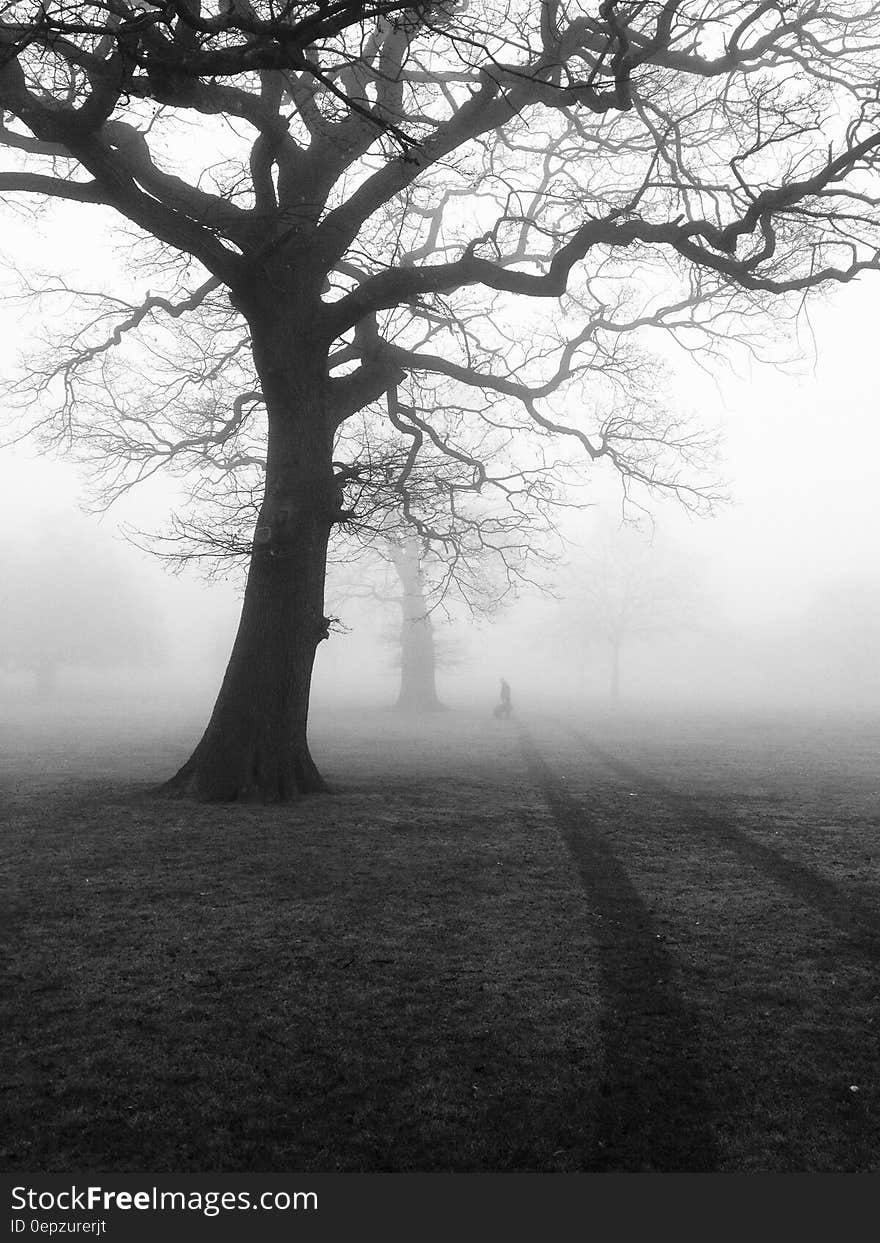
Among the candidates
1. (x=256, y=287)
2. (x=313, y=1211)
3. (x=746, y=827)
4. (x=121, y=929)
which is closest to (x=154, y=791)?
(x=121, y=929)

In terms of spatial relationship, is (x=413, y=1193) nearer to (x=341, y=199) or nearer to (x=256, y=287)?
(x=256, y=287)

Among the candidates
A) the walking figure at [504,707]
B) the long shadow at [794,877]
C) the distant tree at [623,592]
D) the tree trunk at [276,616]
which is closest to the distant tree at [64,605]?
the walking figure at [504,707]

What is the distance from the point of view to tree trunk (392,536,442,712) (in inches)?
1431

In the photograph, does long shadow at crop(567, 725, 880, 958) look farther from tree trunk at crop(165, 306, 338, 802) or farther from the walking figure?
the walking figure

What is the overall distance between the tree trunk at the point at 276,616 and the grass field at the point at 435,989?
0.76m

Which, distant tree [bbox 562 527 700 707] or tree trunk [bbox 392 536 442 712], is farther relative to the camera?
distant tree [bbox 562 527 700 707]

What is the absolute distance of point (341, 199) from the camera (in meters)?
13.1

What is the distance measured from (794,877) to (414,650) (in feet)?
100

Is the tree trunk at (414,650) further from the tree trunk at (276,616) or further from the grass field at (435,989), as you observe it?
the grass field at (435,989)

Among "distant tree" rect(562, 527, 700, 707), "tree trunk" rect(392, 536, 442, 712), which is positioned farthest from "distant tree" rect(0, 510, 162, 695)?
"distant tree" rect(562, 527, 700, 707)

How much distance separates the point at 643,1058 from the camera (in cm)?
423

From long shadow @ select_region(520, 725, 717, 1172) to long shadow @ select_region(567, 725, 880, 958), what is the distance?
144cm

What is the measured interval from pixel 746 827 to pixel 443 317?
8.68 m

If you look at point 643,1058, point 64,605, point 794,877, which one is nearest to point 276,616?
point 794,877
